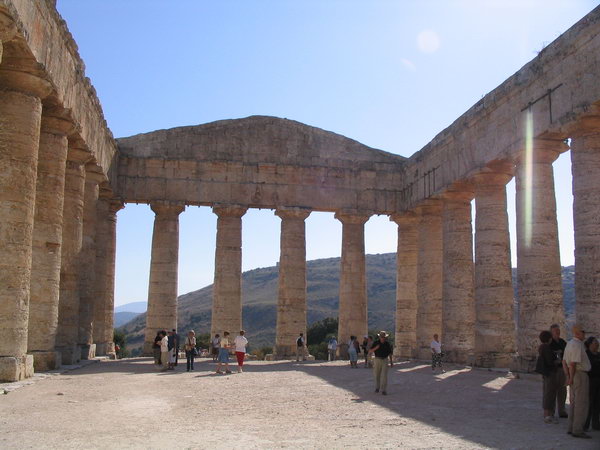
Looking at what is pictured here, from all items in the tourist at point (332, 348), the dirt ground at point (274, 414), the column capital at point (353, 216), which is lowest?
the dirt ground at point (274, 414)

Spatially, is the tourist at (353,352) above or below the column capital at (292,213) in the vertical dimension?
below

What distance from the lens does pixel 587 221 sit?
720 inches

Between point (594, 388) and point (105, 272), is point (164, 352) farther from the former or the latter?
point (594, 388)

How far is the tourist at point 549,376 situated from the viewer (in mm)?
11734

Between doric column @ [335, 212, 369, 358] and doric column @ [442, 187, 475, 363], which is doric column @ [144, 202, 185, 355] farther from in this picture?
doric column @ [442, 187, 475, 363]

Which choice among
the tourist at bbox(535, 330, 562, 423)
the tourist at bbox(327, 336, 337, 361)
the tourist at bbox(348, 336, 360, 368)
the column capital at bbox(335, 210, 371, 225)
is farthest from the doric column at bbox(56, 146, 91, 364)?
the tourist at bbox(535, 330, 562, 423)

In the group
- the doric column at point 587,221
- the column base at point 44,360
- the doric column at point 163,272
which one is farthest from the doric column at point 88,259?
the doric column at point 587,221

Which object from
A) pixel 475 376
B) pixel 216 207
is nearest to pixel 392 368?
pixel 475 376

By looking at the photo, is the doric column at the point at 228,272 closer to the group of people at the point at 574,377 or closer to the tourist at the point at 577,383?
the group of people at the point at 574,377

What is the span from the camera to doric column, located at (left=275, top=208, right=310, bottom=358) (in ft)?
102

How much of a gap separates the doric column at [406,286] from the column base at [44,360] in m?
16.9

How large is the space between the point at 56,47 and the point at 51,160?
11.3 ft

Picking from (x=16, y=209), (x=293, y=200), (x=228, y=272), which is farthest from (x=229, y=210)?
(x=16, y=209)

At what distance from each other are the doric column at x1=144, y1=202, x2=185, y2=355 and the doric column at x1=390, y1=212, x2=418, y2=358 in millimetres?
10813
